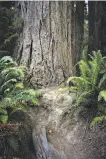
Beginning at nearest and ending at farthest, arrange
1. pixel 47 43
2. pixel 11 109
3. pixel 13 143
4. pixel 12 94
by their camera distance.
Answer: pixel 13 143
pixel 11 109
pixel 12 94
pixel 47 43

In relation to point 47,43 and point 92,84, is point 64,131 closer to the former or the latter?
point 92,84

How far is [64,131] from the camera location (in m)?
4.18

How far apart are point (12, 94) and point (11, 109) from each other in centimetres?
32

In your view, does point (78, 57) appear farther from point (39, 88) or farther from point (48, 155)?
point (48, 155)

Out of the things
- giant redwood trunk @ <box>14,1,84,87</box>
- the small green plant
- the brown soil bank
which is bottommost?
the brown soil bank

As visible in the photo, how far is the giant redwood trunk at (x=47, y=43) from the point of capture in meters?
5.30

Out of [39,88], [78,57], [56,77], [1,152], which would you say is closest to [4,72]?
[39,88]

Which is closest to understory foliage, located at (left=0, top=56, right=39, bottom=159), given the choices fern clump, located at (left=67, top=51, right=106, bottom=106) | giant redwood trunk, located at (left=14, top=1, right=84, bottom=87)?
giant redwood trunk, located at (left=14, top=1, right=84, bottom=87)

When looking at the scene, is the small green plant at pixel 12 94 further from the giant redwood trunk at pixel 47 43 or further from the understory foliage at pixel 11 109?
the giant redwood trunk at pixel 47 43

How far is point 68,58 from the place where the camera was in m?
5.55

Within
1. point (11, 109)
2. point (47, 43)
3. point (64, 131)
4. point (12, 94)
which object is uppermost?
point (47, 43)

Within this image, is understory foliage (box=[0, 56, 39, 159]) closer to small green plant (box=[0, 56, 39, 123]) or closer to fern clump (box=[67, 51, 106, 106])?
small green plant (box=[0, 56, 39, 123])

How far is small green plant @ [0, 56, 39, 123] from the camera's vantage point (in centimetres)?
387

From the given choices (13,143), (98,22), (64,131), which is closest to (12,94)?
(13,143)
